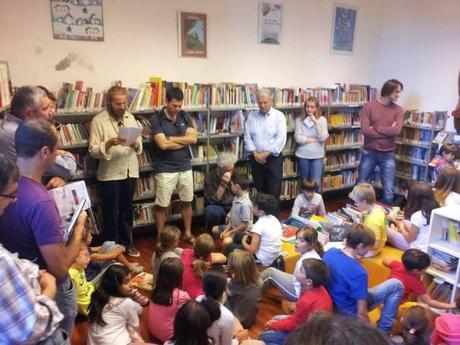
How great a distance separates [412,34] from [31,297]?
6173 mm

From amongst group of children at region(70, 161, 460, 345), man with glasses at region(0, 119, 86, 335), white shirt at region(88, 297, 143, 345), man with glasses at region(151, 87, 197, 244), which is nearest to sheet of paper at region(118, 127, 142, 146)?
man with glasses at region(151, 87, 197, 244)

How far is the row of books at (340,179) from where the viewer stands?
5758 millimetres

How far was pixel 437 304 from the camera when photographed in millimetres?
2924

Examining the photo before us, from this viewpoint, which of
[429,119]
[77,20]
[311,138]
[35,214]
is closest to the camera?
[35,214]

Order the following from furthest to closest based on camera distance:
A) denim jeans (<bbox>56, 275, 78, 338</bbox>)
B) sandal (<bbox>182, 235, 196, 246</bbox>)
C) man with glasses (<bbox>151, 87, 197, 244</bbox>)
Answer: sandal (<bbox>182, 235, 196, 246</bbox>) → man with glasses (<bbox>151, 87, 197, 244</bbox>) → denim jeans (<bbox>56, 275, 78, 338</bbox>)

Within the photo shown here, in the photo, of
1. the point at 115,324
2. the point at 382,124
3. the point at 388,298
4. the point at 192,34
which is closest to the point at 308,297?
the point at 388,298

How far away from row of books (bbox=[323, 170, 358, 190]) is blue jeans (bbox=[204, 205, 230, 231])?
1.99 meters

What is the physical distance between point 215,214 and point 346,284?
2057mm

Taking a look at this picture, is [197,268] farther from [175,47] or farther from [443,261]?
[175,47]

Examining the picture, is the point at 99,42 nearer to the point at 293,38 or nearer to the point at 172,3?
the point at 172,3

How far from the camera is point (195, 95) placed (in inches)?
176

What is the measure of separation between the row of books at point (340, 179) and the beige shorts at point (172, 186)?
2.34m

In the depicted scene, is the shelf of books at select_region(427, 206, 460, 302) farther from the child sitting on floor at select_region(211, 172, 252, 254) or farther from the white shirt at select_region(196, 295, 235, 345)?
the white shirt at select_region(196, 295, 235, 345)

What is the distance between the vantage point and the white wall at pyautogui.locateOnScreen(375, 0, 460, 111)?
536 cm
